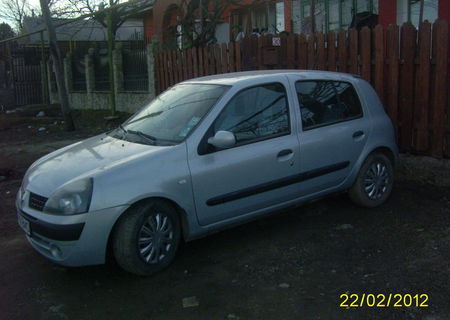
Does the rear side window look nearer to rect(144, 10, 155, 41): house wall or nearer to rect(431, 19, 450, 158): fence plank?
rect(431, 19, 450, 158): fence plank

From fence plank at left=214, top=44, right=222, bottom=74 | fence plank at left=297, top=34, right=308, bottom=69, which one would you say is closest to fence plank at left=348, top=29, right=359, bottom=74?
fence plank at left=297, top=34, right=308, bottom=69

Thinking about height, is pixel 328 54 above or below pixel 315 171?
above

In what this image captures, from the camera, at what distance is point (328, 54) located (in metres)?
7.42

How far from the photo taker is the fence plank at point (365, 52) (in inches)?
270

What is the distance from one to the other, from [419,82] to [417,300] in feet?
12.3

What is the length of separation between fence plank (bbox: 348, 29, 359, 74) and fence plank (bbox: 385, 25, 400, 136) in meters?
0.46

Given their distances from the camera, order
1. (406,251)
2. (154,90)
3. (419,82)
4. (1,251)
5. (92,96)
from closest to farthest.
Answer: (406,251), (1,251), (419,82), (154,90), (92,96)

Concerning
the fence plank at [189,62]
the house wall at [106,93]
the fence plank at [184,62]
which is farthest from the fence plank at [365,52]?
the house wall at [106,93]

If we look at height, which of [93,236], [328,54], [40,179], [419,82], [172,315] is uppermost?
[328,54]

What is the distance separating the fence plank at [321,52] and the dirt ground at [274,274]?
2687mm

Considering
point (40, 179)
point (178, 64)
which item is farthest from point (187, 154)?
point (178, 64)

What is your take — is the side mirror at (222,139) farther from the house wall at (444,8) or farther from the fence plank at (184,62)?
the house wall at (444,8)

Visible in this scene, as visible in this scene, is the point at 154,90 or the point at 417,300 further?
the point at 154,90

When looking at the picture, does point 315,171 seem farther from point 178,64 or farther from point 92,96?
point 92,96
